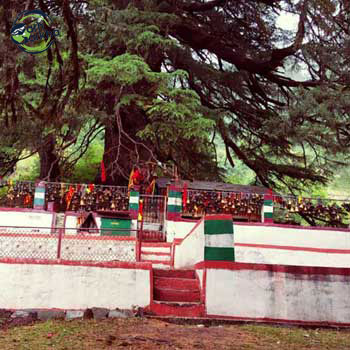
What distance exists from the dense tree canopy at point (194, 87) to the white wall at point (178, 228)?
299 cm

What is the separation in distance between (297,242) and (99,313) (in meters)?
7.86

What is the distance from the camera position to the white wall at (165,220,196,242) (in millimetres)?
12938

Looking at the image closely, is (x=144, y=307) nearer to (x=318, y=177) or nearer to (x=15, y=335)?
(x=15, y=335)

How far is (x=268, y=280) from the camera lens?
22.7ft

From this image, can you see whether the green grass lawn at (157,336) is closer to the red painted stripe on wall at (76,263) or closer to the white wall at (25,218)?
the red painted stripe on wall at (76,263)

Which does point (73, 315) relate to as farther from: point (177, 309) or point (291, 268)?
point (291, 268)

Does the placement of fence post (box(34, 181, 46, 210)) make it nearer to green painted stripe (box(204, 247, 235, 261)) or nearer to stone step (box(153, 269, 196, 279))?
stone step (box(153, 269, 196, 279))

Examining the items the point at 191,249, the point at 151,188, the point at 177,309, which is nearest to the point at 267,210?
the point at 151,188

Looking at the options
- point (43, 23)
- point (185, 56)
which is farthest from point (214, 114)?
point (43, 23)

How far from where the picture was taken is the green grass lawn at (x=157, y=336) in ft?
17.2

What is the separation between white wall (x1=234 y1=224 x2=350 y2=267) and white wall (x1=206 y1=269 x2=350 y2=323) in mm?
5115

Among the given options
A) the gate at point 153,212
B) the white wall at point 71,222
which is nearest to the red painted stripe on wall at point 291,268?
the gate at point 153,212

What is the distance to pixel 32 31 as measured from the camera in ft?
16.9

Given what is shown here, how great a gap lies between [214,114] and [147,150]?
317 centimetres
